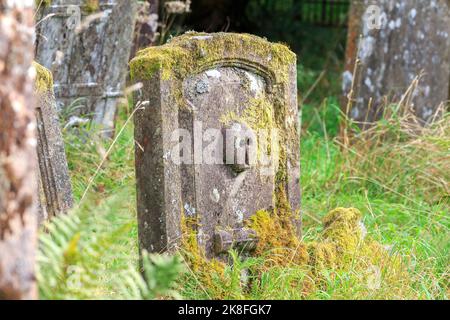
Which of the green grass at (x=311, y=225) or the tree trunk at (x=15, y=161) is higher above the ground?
the tree trunk at (x=15, y=161)

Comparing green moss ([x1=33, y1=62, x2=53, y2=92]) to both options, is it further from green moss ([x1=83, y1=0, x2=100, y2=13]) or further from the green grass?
green moss ([x1=83, y1=0, x2=100, y2=13])

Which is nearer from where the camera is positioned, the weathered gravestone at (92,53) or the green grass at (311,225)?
the green grass at (311,225)

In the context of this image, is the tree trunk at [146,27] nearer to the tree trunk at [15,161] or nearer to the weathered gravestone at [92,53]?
the weathered gravestone at [92,53]

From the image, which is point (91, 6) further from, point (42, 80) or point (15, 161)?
point (15, 161)

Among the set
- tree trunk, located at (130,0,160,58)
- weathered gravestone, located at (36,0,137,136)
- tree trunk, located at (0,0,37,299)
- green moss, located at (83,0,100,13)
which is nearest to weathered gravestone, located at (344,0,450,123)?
tree trunk, located at (130,0,160,58)

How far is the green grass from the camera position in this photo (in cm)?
285

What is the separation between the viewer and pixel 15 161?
2359 mm

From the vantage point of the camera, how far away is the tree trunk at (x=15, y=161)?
7.69ft

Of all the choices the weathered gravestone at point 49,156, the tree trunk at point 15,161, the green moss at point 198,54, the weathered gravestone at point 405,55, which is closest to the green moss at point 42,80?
the weathered gravestone at point 49,156

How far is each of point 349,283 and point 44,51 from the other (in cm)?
298

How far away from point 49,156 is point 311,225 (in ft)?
5.59

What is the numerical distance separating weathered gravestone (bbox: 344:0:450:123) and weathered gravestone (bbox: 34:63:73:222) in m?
3.23

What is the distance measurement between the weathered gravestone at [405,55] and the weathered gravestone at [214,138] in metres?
2.64

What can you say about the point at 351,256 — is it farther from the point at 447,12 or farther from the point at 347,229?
the point at 447,12
